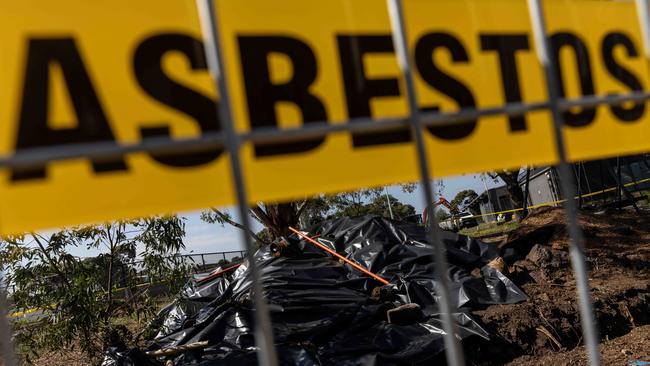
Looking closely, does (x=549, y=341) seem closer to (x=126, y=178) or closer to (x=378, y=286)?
(x=378, y=286)

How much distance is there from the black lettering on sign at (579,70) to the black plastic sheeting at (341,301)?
3580mm

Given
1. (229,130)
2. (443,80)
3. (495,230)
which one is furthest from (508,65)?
(495,230)

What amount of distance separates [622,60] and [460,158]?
2.78 ft

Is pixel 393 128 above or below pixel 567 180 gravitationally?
above

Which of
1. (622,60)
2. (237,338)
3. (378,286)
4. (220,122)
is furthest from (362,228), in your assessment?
(220,122)

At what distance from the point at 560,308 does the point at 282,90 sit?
561cm

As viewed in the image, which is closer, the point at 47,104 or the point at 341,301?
the point at 47,104

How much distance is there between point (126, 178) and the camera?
1.31 metres

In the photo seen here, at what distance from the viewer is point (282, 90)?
59.2 inches

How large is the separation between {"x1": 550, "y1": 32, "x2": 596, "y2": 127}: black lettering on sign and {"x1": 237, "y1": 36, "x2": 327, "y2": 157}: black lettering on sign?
3.03 ft

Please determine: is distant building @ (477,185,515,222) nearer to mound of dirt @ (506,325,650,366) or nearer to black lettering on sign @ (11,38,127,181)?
mound of dirt @ (506,325,650,366)

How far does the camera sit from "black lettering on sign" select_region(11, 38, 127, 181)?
4.06 ft

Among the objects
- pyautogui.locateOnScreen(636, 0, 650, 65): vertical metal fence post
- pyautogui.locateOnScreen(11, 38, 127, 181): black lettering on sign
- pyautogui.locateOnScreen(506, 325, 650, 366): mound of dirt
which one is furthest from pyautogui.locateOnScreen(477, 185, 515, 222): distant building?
pyautogui.locateOnScreen(11, 38, 127, 181): black lettering on sign

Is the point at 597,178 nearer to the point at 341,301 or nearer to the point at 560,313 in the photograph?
the point at 560,313
